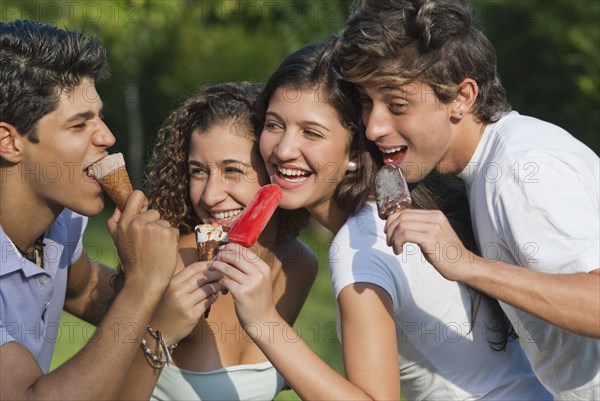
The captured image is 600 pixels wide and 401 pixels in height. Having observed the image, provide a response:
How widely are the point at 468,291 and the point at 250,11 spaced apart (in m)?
9.53

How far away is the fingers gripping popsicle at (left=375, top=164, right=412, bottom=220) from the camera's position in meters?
3.48

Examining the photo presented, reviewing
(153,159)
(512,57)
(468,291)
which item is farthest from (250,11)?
(468,291)

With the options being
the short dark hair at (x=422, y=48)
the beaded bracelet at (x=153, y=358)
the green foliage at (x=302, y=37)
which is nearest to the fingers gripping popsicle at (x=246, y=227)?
the beaded bracelet at (x=153, y=358)

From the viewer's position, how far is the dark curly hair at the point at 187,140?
14.4 ft

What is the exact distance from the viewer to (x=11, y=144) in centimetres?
408

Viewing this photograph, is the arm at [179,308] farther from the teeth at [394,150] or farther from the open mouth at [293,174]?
the teeth at [394,150]

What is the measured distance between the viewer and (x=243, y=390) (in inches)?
172

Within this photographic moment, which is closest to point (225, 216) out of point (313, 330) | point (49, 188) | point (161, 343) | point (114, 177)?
point (114, 177)

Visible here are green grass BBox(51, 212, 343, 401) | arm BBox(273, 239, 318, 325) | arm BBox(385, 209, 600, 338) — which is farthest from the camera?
green grass BBox(51, 212, 343, 401)

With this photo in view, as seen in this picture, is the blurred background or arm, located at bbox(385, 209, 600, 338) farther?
the blurred background

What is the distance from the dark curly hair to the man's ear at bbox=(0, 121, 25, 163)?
2.50ft

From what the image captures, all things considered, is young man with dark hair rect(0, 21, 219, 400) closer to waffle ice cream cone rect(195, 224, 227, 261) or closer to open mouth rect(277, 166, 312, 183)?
waffle ice cream cone rect(195, 224, 227, 261)

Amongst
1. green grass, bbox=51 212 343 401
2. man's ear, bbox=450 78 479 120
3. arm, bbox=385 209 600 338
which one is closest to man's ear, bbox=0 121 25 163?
arm, bbox=385 209 600 338

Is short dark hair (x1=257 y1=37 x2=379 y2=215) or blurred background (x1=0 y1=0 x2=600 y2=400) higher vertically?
short dark hair (x1=257 y1=37 x2=379 y2=215)
